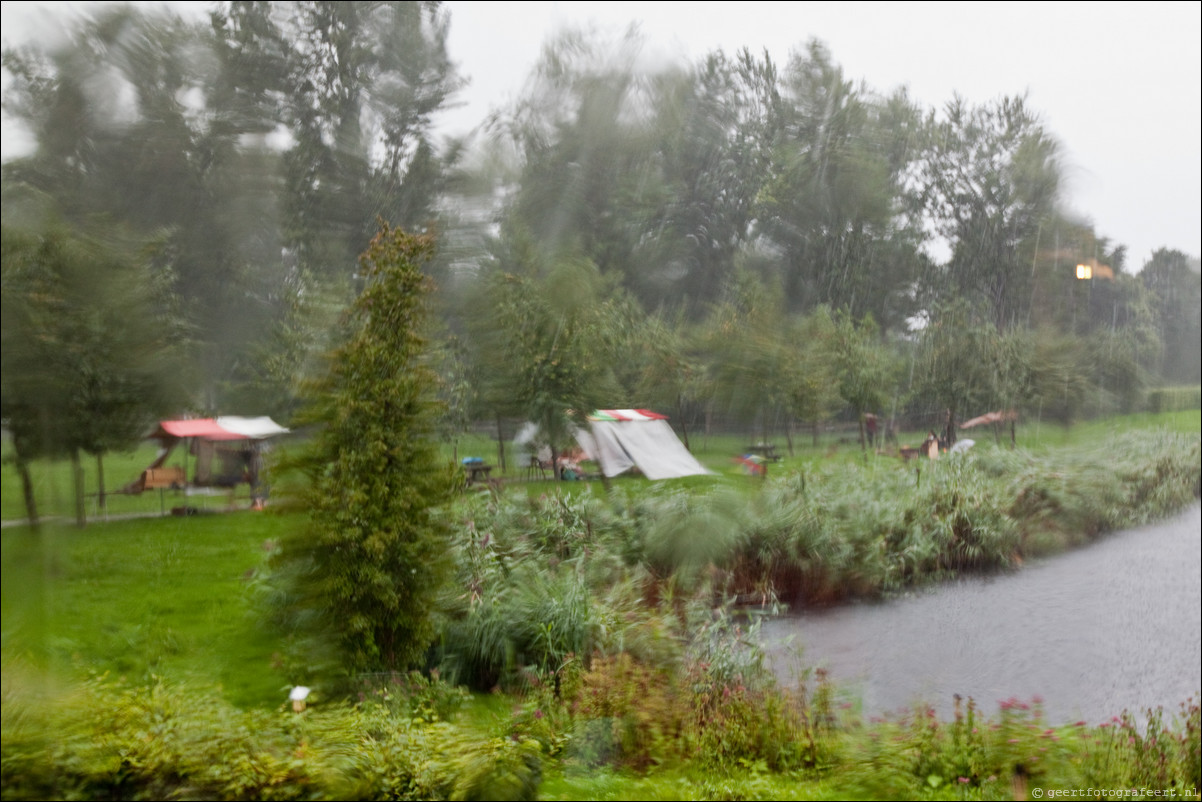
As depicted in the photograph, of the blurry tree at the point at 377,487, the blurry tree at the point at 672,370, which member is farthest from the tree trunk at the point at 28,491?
the blurry tree at the point at 672,370

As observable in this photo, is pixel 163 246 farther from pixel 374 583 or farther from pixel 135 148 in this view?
pixel 374 583

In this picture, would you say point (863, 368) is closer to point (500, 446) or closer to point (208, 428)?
point (500, 446)

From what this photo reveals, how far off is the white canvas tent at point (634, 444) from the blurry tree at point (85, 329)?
929 mm

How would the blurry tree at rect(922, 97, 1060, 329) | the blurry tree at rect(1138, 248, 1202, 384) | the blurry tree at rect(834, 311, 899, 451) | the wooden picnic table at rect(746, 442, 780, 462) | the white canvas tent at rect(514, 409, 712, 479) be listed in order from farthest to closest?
the blurry tree at rect(1138, 248, 1202, 384) → the blurry tree at rect(922, 97, 1060, 329) → the blurry tree at rect(834, 311, 899, 451) → the wooden picnic table at rect(746, 442, 780, 462) → the white canvas tent at rect(514, 409, 712, 479)

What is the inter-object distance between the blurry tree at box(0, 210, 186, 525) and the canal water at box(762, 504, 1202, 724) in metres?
1.80

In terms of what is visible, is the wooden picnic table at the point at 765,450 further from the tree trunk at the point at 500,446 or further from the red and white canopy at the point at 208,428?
the red and white canopy at the point at 208,428

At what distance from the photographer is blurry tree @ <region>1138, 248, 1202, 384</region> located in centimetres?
305

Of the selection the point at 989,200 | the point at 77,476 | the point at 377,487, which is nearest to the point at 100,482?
the point at 77,476

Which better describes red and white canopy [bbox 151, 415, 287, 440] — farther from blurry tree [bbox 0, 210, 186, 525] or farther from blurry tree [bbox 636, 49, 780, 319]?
blurry tree [bbox 636, 49, 780, 319]

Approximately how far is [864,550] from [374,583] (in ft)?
4.69

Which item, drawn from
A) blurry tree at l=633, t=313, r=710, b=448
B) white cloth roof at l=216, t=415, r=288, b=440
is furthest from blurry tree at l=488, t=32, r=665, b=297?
white cloth roof at l=216, t=415, r=288, b=440

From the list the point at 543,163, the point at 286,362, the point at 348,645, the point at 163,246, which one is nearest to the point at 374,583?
the point at 348,645

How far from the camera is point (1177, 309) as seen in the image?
3119mm

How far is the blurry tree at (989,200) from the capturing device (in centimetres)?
265
